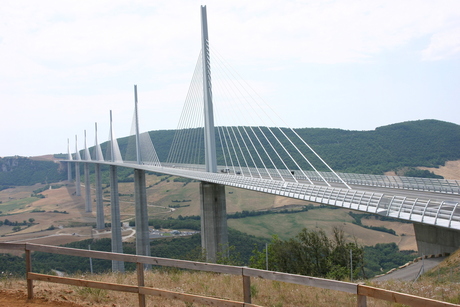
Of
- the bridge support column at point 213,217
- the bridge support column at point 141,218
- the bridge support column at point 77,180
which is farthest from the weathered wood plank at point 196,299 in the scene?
the bridge support column at point 77,180

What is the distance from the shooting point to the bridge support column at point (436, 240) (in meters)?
13.7

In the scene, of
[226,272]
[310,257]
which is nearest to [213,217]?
[310,257]

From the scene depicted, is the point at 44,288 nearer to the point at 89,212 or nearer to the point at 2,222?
the point at 2,222

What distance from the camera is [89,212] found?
8519cm

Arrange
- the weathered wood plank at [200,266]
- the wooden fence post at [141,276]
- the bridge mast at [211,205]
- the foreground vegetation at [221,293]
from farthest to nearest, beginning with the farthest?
1. the bridge mast at [211,205]
2. the foreground vegetation at [221,293]
3. the wooden fence post at [141,276]
4. the weathered wood plank at [200,266]

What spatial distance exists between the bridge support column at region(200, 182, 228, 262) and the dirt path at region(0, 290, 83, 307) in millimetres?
22425

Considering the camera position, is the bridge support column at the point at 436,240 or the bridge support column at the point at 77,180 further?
the bridge support column at the point at 77,180

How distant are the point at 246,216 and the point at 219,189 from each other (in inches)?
1722

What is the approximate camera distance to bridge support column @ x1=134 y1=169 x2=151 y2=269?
45.8 m

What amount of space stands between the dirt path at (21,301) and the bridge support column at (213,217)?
Answer: 73.6 ft

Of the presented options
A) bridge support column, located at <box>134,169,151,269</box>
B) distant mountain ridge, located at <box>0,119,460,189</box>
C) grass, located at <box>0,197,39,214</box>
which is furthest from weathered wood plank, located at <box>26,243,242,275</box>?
grass, located at <box>0,197,39,214</box>

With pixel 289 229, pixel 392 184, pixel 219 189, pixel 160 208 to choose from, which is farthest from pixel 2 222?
pixel 392 184

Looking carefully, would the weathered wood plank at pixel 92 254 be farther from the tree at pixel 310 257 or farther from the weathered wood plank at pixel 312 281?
the tree at pixel 310 257

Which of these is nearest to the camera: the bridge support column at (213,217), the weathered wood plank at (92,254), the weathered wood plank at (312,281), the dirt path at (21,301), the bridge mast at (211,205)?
the weathered wood plank at (312,281)
